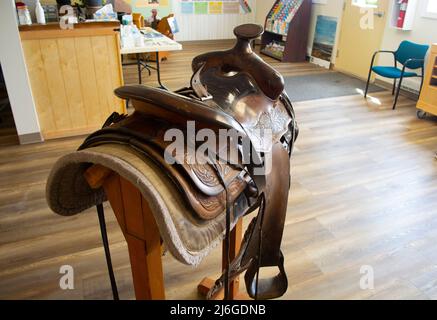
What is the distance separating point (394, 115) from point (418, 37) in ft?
3.95

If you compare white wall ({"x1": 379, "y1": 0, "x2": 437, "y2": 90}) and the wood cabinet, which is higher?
white wall ({"x1": 379, "y1": 0, "x2": 437, "y2": 90})

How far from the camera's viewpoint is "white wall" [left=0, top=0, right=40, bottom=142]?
2939 millimetres

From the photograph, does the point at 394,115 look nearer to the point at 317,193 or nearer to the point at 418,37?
the point at 418,37

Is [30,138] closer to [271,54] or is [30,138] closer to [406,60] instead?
[406,60]

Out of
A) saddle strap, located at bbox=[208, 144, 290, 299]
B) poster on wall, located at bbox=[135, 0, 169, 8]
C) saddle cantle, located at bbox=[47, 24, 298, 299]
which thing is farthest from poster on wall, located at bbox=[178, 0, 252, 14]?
saddle strap, located at bbox=[208, 144, 290, 299]

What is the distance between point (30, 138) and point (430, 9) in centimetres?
476

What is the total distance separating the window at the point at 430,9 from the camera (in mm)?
4335

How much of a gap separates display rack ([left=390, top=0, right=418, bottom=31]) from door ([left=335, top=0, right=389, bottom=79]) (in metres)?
0.18

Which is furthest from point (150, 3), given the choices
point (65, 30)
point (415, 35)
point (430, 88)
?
point (430, 88)

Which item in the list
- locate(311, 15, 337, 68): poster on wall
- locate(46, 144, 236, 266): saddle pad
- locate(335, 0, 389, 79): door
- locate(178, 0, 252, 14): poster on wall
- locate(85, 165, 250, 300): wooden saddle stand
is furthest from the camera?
locate(178, 0, 252, 14): poster on wall

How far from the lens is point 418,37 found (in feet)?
15.0

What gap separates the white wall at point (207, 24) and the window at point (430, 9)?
4.01 metres

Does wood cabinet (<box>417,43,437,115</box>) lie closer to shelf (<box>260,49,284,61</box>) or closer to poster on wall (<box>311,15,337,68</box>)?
poster on wall (<box>311,15,337,68</box>)

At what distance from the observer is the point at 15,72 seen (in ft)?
10.2
